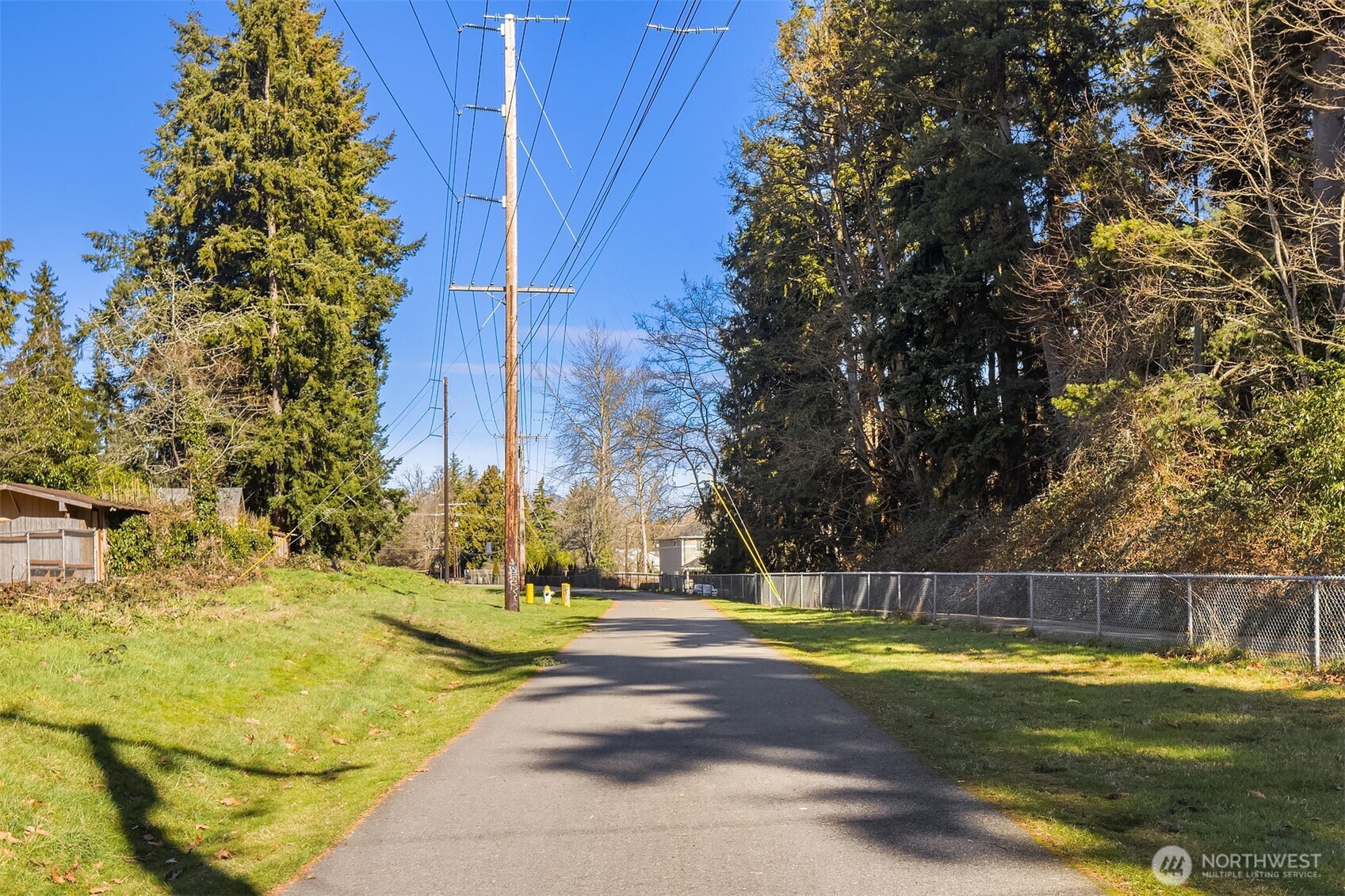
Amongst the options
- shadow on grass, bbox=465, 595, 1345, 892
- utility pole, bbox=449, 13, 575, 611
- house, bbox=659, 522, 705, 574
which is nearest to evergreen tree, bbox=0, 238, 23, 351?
utility pole, bbox=449, 13, 575, 611

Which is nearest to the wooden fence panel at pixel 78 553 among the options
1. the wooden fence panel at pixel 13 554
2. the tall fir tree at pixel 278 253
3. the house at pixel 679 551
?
the wooden fence panel at pixel 13 554

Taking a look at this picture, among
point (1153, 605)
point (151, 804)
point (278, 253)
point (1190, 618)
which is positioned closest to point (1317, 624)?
point (1190, 618)

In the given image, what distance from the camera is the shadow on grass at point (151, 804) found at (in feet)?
21.0

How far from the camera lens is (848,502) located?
46250 millimetres

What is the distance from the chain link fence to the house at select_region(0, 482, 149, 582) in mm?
20668

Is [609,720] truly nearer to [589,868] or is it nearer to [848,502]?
[589,868]

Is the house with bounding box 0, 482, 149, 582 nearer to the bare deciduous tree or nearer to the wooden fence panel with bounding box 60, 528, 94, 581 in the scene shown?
the wooden fence panel with bounding box 60, 528, 94, 581

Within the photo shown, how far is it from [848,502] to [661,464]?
1229cm

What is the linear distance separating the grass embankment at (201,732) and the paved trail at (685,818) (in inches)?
27.5

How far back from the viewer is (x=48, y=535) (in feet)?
83.9

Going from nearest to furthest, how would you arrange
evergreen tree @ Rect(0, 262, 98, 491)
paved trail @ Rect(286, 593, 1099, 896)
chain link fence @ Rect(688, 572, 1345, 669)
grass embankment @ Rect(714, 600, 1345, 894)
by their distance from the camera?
paved trail @ Rect(286, 593, 1099, 896)
grass embankment @ Rect(714, 600, 1345, 894)
chain link fence @ Rect(688, 572, 1345, 669)
evergreen tree @ Rect(0, 262, 98, 491)

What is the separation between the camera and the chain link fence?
12578 millimetres
